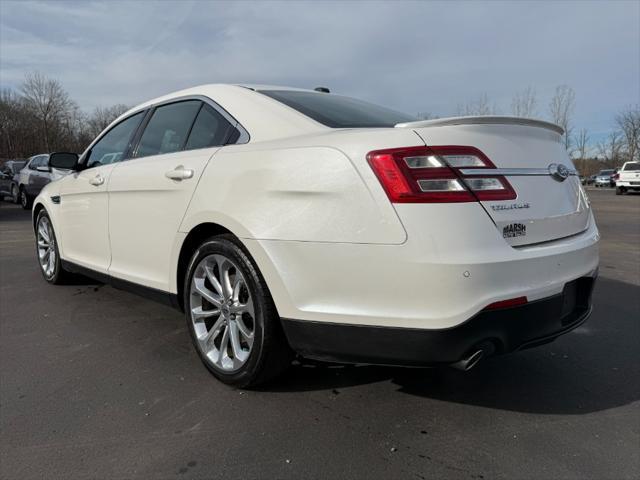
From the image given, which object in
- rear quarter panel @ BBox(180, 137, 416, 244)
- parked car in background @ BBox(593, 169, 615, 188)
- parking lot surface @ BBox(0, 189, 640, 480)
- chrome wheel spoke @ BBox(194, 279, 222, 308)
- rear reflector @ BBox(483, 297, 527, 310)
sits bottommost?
parked car in background @ BBox(593, 169, 615, 188)

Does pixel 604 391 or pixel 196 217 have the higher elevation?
pixel 196 217

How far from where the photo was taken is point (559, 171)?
2436 mm

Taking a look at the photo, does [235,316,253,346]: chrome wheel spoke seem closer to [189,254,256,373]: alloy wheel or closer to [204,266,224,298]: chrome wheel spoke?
[189,254,256,373]: alloy wheel

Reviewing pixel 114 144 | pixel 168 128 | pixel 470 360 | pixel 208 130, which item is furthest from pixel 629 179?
pixel 470 360

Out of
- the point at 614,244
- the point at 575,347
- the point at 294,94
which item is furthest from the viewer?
the point at 614,244

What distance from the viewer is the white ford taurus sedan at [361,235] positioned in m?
1.99

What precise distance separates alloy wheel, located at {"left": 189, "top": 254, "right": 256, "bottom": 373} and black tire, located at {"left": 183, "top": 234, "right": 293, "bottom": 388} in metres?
0.04

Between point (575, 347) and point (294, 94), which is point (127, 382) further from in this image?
point (575, 347)

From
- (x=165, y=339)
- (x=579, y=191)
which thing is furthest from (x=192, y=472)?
(x=579, y=191)

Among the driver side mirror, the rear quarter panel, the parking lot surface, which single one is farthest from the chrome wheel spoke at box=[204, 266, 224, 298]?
the driver side mirror

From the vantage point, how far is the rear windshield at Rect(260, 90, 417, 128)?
2646 mm

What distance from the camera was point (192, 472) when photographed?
201 cm

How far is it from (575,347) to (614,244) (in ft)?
19.7

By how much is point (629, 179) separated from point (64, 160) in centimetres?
3121
